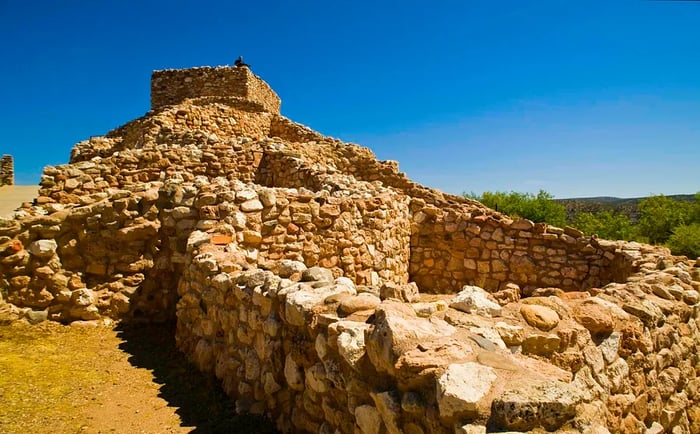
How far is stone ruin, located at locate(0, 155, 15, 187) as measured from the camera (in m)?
25.7

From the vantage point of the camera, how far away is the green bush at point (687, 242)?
2081cm

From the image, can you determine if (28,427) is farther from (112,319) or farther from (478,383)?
(478,383)

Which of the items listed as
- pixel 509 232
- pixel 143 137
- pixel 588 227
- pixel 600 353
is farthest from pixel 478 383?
pixel 588 227

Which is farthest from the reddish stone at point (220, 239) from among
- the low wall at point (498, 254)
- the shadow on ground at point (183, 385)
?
the low wall at point (498, 254)

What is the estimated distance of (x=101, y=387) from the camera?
14.5ft

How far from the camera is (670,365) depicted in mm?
4758

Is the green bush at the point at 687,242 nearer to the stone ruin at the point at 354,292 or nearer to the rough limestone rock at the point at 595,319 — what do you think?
the stone ruin at the point at 354,292

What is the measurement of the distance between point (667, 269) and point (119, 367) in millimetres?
7472

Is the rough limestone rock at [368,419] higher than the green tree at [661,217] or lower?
lower

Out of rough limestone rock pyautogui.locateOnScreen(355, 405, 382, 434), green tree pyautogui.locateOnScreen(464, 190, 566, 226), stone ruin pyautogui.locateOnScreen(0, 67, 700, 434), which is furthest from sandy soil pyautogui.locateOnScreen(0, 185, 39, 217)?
green tree pyautogui.locateOnScreen(464, 190, 566, 226)

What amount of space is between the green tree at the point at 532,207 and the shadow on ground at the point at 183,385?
92.0 feet

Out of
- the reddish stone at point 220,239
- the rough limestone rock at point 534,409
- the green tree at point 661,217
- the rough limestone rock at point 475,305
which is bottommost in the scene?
the rough limestone rock at point 534,409

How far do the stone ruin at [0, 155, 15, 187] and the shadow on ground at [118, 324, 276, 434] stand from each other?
1036 inches

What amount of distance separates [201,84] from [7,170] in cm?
1647
